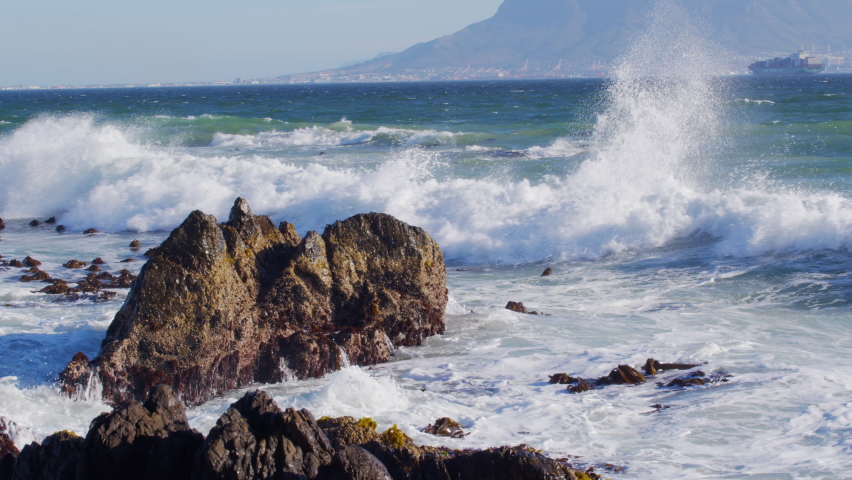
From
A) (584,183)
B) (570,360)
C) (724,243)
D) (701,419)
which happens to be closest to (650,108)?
(584,183)

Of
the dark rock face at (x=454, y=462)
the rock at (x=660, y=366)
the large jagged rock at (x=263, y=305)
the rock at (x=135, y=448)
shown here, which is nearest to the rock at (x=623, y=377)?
the rock at (x=660, y=366)

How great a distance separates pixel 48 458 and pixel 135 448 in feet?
1.49

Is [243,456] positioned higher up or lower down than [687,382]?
higher up

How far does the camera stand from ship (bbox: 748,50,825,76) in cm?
14325

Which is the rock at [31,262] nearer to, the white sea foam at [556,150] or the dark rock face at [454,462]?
the dark rock face at [454,462]

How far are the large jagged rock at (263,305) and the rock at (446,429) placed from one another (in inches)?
63.5

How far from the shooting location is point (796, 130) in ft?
90.2

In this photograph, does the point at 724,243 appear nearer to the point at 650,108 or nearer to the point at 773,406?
the point at 773,406

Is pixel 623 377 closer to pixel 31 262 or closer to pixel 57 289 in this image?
pixel 57 289

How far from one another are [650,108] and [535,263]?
398 inches

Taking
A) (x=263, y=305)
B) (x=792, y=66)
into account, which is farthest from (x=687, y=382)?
(x=792, y=66)

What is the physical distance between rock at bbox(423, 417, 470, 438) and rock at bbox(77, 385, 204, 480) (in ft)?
6.19

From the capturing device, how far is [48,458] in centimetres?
398

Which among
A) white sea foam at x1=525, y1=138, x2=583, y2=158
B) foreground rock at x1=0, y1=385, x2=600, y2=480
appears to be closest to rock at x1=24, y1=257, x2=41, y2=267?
foreground rock at x1=0, y1=385, x2=600, y2=480
